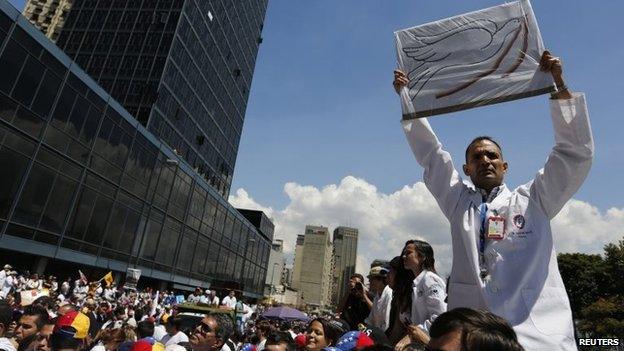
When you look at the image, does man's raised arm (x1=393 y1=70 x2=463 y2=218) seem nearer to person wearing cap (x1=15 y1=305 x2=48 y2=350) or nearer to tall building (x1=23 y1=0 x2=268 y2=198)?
person wearing cap (x1=15 y1=305 x2=48 y2=350)

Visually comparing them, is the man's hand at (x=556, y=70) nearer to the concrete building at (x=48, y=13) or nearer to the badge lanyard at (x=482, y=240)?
the badge lanyard at (x=482, y=240)

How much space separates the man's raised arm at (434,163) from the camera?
2396 mm

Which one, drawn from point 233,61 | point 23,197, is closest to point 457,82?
point 23,197

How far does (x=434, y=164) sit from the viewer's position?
254cm

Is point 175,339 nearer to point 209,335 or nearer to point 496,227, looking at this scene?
point 209,335

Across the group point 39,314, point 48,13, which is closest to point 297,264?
point 48,13

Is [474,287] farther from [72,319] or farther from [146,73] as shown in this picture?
[146,73]

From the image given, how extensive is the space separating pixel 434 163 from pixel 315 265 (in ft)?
531

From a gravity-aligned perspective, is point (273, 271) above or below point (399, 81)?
above

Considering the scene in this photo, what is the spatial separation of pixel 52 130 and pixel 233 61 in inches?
1983

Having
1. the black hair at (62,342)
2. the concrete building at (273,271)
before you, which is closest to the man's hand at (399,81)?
the black hair at (62,342)

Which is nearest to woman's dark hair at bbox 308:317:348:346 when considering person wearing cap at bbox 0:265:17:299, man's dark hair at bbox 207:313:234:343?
man's dark hair at bbox 207:313:234:343

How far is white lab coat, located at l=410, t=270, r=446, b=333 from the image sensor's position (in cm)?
263

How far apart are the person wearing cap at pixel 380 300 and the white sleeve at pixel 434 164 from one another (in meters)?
2.06
